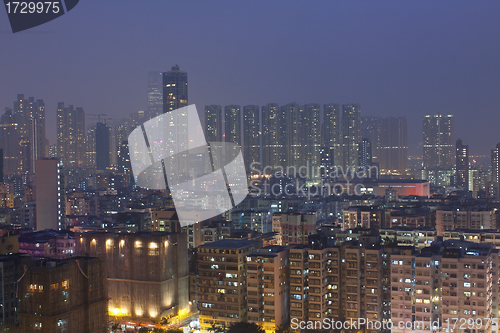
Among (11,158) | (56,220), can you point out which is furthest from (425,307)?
(11,158)

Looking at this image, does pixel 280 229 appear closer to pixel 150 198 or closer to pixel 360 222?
pixel 360 222

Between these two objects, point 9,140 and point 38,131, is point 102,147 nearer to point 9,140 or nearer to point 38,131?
point 38,131

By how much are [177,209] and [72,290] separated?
275 inches

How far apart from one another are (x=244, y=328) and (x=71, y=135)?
32.1 m

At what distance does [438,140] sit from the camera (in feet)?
131

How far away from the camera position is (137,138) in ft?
88.9

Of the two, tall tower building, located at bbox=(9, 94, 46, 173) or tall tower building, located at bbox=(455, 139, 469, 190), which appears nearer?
tall tower building, located at bbox=(9, 94, 46, 173)

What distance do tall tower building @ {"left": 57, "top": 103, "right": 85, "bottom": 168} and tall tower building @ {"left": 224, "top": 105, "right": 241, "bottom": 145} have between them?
10.4 meters

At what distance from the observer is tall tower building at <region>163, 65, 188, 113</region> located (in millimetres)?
27969

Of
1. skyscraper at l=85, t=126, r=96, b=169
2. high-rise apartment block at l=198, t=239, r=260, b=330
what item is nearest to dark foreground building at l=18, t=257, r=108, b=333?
high-rise apartment block at l=198, t=239, r=260, b=330

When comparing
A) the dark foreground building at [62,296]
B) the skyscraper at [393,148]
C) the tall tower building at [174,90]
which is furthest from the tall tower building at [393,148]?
the dark foreground building at [62,296]

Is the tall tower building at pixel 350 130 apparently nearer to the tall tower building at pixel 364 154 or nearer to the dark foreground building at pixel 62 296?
the tall tower building at pixel 364 154

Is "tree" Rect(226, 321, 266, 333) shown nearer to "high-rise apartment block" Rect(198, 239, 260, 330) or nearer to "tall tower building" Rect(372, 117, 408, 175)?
"high-rise apartment block" Rect(198, 239, 260, 330)

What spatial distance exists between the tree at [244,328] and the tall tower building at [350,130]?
28284 millimetres
